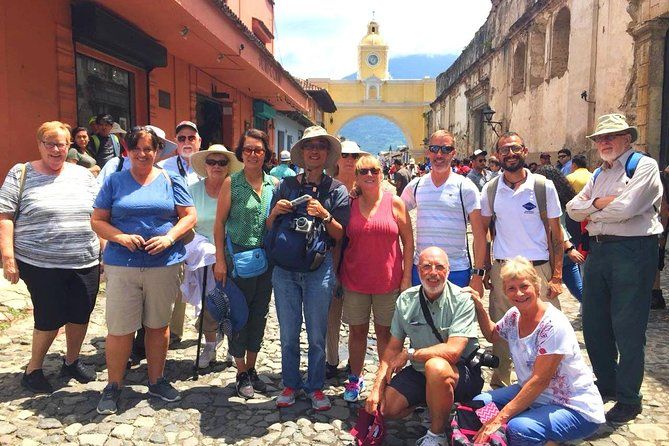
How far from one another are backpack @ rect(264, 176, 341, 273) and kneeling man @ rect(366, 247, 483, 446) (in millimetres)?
652

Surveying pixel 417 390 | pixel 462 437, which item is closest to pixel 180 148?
pixel 417 390

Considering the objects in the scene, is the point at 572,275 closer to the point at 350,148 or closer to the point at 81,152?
the point at 350,148

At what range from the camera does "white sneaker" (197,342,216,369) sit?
4324 millimetres

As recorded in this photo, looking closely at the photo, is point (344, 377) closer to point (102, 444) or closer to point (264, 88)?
point (102, 444)

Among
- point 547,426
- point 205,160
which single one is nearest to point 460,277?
point 547,426

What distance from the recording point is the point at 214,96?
12469mm

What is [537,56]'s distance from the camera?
15508mm

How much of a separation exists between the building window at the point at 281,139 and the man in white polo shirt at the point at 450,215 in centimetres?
1823

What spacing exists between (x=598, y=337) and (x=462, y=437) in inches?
60.6

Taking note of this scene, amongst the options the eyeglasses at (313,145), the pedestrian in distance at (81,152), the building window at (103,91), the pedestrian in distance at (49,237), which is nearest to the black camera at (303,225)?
the eyeglasses at (313,145)

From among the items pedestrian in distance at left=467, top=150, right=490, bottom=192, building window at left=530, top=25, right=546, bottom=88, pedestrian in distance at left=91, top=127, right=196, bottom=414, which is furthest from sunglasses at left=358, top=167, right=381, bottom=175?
building window at left=530, top=25, right=546, bottom=88

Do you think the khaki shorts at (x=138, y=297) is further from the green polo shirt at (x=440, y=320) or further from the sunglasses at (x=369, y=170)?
the green polo shirt at (x=440, y=320)

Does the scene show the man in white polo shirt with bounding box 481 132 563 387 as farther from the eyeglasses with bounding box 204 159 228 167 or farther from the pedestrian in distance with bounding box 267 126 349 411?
the eyeglasses with bounding box 204 159 228 167

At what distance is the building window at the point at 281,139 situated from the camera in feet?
71.4
